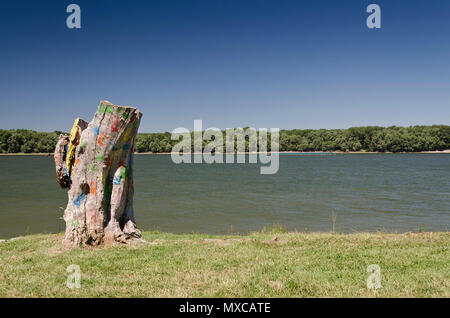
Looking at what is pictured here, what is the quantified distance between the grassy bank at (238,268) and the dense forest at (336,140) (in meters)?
112

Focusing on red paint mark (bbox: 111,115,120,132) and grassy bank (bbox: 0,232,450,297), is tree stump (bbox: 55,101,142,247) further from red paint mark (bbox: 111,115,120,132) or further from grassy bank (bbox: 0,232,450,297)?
grassy bank (bbox: 0,232,450,297)

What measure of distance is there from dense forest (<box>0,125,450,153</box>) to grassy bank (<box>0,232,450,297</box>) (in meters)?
112

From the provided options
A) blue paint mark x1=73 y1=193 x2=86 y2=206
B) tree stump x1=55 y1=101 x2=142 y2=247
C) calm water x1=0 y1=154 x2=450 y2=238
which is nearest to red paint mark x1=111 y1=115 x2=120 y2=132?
tree stump x1=55 y1=101 x2=142 y2=247

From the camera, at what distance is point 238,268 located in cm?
640

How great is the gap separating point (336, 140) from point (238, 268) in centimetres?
12101

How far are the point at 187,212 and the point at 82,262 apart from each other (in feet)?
46.4

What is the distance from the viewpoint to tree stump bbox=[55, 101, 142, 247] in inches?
317

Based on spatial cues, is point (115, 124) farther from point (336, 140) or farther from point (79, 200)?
point (336, 140)

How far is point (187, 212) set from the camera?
68.7ft

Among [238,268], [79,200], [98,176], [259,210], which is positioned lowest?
[259,210]

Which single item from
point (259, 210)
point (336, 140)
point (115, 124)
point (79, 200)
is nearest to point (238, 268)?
point (79, 200)
